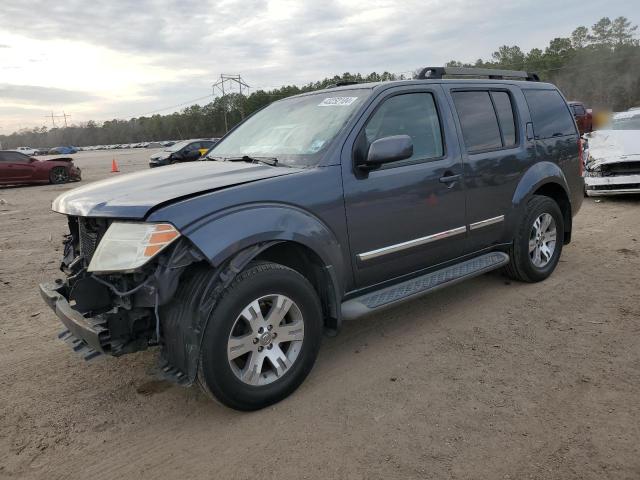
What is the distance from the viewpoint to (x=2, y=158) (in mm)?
18078

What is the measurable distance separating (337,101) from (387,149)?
0.78 m

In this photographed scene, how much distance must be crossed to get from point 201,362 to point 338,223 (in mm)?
1261

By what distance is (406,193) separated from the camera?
145 inches

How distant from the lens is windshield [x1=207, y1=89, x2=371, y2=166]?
11.6 ft

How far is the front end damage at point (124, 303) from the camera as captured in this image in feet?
8.65

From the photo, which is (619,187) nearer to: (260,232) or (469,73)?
(469,73)

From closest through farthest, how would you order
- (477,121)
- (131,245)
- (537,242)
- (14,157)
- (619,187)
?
(131,245) < (477,121) < (537,242) < (619,187) < (14,157)

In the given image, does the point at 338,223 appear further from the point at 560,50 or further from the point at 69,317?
the point at 560,50

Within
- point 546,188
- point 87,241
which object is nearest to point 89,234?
point 87,241

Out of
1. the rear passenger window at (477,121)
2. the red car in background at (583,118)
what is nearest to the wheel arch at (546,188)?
the rear passenger window at (477,121)

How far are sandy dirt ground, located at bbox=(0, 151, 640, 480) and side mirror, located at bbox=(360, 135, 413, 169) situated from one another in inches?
56.8

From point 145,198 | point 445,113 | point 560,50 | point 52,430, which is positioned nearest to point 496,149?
point 445,113

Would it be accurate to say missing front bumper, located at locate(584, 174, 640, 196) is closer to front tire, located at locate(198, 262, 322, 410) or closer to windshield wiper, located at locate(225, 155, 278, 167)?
windshield wiper, located at locate(225, 155, 278, 167)

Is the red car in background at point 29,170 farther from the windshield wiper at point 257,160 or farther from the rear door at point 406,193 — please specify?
the rear door at point 406,193
